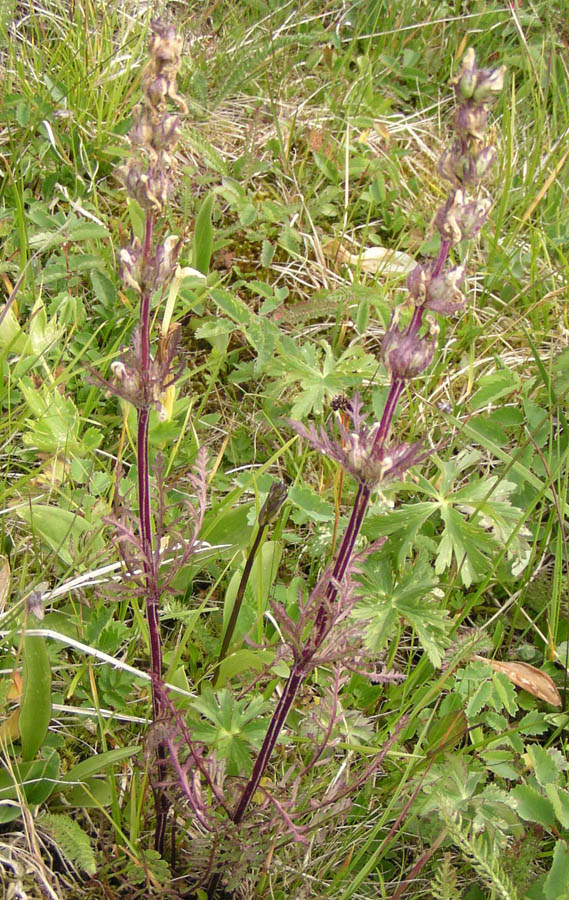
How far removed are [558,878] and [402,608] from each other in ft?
2.00

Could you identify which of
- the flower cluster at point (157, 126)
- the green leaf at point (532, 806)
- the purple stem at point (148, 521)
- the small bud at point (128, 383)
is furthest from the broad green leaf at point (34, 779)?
the flower cluster at point (157, 126)

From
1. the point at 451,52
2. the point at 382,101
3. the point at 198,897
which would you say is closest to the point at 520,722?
the point at 198,897

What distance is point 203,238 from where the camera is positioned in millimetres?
2639

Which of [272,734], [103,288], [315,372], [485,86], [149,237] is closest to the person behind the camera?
[485,86]

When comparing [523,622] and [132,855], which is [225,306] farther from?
[132,855]

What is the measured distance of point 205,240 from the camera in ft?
8.67

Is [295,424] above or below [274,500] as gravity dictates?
above

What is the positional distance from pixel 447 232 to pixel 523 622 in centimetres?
148

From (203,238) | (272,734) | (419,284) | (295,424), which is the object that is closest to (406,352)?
(419,284)

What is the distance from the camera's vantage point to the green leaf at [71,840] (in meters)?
1.52

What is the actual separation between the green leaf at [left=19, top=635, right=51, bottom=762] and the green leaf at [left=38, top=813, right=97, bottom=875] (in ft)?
0.44

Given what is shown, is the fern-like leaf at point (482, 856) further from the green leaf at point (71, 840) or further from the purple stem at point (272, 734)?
the green leaf at point (71, 840)

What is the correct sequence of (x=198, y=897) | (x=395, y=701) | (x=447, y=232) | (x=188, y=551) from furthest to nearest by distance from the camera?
(x=395, y=701)
(x=198, y=897)
(x=188, y=551)
(x=447, y=232)

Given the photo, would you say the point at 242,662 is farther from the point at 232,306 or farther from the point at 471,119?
the point at 471,119
